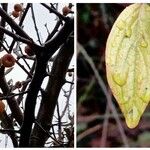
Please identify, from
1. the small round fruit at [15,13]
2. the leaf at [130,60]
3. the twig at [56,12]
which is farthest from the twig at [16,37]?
the leaf at [130,60]

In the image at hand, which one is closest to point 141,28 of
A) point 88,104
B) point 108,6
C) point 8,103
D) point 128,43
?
point 128,43

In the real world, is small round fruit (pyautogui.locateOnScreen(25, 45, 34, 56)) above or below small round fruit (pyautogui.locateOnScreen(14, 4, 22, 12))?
below

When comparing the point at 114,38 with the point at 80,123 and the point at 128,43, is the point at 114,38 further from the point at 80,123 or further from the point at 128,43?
the point at 80,123

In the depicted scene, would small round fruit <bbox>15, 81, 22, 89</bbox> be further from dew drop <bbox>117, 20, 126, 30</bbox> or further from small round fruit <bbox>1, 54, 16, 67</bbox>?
dew drop <bbox>117, 20, 126, 30</bbox>

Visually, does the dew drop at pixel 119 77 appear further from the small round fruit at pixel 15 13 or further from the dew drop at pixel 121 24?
the small round fruit at pixel 15 13

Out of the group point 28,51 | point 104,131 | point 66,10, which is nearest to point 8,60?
point 28,51

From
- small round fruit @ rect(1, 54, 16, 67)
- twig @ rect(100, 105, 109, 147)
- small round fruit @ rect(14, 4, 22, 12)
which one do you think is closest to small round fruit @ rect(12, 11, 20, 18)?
small round fruit @ rect(14, 4, 22, 12)
